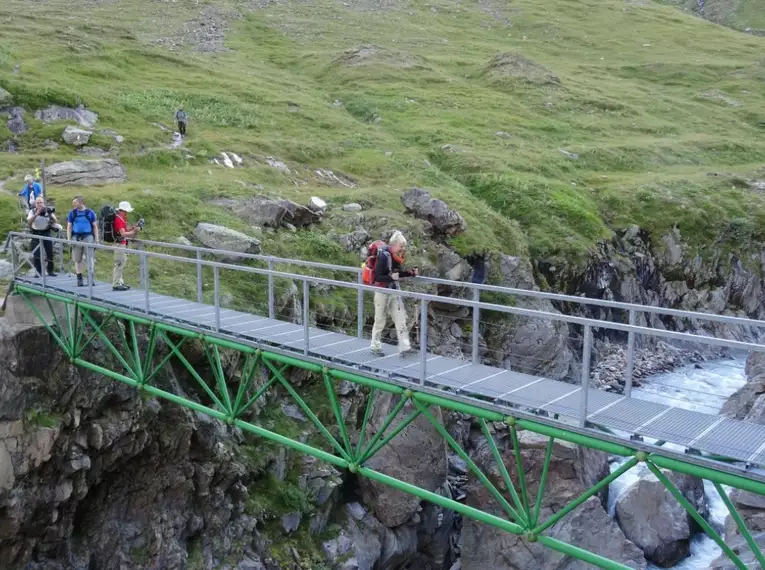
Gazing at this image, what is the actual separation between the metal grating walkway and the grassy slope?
6.83 m

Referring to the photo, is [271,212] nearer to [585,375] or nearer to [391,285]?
[391,285]

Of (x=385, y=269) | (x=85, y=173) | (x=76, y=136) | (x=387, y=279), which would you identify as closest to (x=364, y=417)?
(x=387, y=279)

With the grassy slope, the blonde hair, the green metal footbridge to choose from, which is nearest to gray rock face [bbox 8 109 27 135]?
the grassy slope

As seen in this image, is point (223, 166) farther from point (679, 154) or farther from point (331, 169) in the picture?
point (679, 154)

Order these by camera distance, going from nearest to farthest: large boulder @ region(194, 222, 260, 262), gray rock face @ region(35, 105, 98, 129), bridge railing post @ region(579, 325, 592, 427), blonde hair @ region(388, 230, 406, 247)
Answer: bridge railing post @ region(579, 325, 592, 427), blonde hair @ region(388, 230, 406, 247), large boulder @ region(194, 222, 260, 262), gray rock face @ region(35, 105, 98, 129)

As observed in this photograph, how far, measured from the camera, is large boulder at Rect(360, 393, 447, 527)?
67.8 ft

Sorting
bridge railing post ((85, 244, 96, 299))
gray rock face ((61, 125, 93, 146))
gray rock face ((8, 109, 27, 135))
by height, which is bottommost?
gray rock face ((61, 125, 93, 146))

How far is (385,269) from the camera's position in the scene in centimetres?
1414

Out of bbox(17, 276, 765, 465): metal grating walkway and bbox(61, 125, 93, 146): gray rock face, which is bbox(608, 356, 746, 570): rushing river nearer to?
bbox(17, 276, 765, 465): metal grating walkway

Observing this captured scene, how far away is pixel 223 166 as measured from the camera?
37188 mm

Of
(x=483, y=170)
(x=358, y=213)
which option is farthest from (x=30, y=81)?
(x=483, y=170)

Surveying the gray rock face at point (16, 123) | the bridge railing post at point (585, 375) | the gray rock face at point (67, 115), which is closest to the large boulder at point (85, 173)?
the gray rock face at point (16, 123)

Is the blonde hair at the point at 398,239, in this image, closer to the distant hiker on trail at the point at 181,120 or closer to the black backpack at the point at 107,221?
the black backpack at the point at 107,221

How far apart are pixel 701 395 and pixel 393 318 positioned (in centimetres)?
1853
